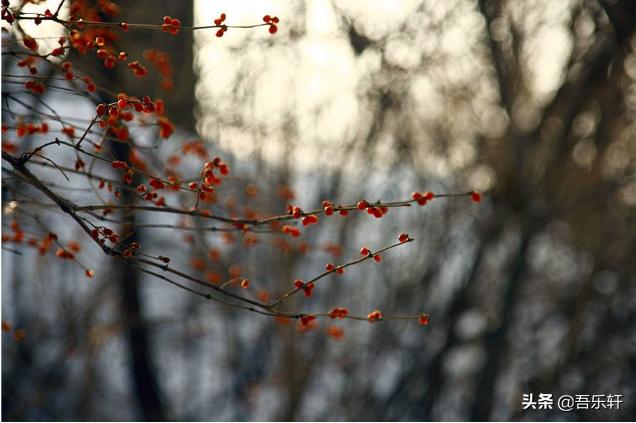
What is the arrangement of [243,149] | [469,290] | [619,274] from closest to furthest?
[619,274]
[469,290]
[243,149]

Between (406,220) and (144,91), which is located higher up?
(406,220)

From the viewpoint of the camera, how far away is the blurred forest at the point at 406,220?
5656 millimetres

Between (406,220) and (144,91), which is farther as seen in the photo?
(406,220)

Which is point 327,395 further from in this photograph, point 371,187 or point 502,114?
point 502,114

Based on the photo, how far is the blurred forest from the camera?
5656 mm

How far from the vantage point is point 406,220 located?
7121mm

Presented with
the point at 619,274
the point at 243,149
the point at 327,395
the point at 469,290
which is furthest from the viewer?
the point at 327,395

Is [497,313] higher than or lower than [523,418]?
higher

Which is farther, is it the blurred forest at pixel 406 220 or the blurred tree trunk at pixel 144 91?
the blurred forest at pixel 406 220

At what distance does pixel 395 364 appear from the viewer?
292 inches

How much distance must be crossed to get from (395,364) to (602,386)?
7.28 ft

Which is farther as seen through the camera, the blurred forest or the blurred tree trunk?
the blurred forest

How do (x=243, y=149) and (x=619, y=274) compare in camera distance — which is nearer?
(x=619, y=274)

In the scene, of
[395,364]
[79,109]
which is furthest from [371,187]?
[79,109]
